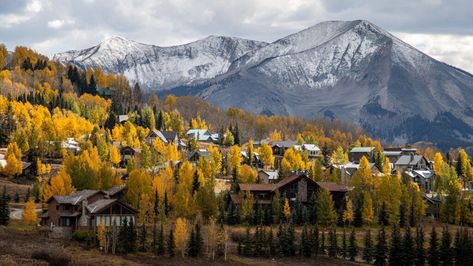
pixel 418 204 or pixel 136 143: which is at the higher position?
pixel 136 143

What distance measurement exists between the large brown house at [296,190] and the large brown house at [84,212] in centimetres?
2786

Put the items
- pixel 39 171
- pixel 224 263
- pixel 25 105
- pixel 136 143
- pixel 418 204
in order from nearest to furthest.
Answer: pixel 224 263 < pixel 418 204 < pixel 39 171 < pixel 136 143 < pixel 25 105

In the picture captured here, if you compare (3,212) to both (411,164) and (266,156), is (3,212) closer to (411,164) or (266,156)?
(266,156)

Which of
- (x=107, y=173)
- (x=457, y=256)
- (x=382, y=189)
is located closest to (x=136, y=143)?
(x=107, y=173)

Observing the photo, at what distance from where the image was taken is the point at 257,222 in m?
102

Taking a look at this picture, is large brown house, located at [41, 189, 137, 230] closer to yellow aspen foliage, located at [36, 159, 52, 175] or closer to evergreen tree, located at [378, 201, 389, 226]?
yellow aspen foliage, located at [36, 159, 52, 175]

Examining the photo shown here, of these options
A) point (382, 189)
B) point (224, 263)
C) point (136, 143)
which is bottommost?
point (224, 263)

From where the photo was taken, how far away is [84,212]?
89.1m

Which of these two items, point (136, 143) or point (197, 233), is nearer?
point (197, 233)

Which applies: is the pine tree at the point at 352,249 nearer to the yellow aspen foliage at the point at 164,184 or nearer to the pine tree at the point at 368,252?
the pine tree at the point at 368,252

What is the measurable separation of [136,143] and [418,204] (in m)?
76.2

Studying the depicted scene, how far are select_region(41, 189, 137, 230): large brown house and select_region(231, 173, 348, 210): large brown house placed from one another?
2786 centimetres

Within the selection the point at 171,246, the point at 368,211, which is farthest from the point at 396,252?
the point at 171,246

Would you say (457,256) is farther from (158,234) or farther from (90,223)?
(90,223)
